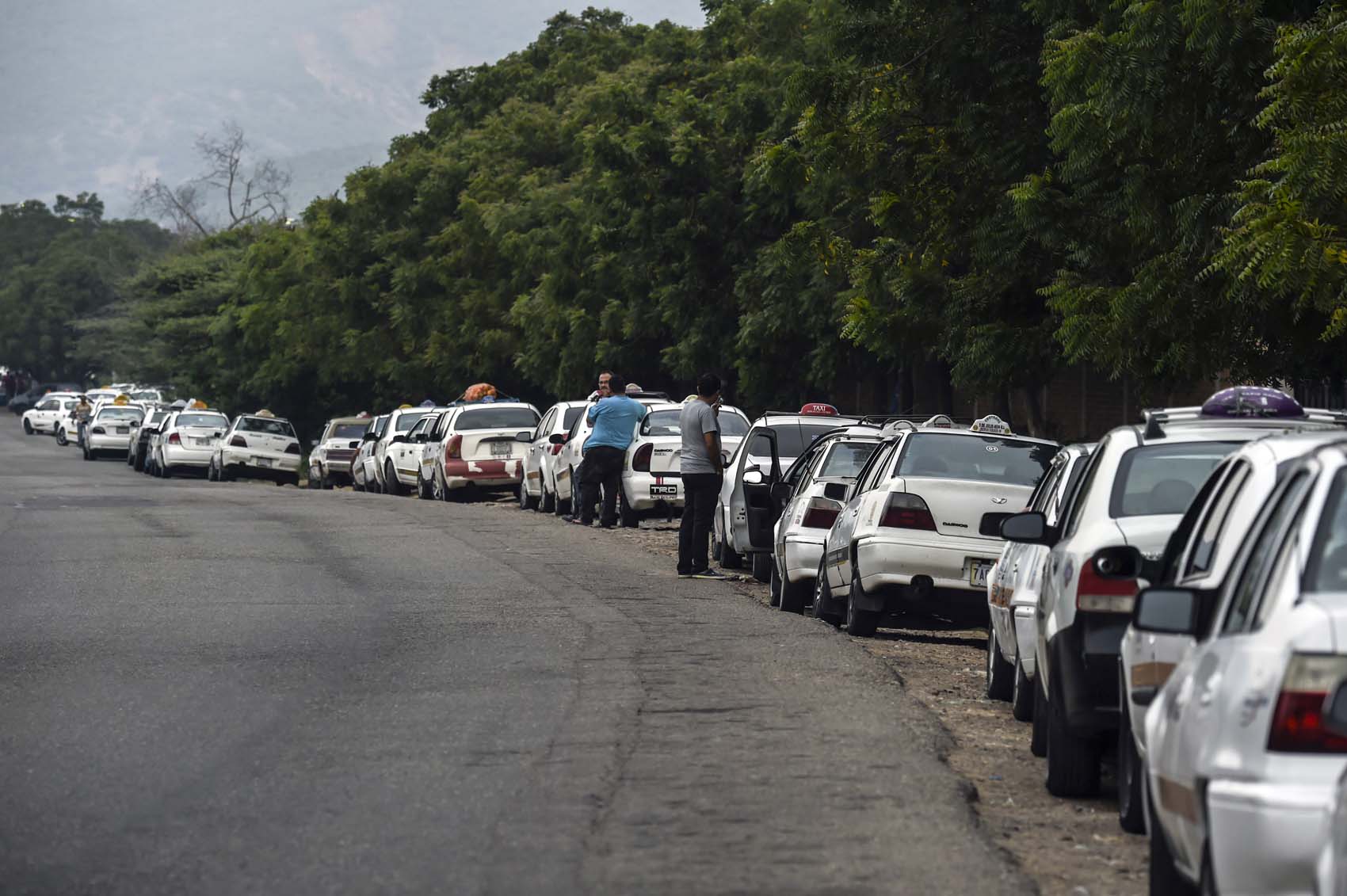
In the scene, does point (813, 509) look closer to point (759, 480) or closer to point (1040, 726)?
point (759, 480)

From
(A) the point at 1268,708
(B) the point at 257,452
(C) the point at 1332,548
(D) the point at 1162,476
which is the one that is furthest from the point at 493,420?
(A) the point at 1268,708

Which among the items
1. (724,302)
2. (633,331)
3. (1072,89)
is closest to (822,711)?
(1072,89)

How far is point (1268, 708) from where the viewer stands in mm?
4641

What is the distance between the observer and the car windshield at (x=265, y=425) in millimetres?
46469

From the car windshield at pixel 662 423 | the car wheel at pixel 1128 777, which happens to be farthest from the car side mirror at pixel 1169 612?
the car windshield at pixel 662 423

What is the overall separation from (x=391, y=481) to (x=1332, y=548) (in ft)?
115

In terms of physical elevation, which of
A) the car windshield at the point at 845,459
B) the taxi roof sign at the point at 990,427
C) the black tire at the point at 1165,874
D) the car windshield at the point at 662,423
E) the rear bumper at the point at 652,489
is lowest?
the black tire at the point at 1165,874

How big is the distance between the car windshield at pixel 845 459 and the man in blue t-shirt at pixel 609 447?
27.1ft

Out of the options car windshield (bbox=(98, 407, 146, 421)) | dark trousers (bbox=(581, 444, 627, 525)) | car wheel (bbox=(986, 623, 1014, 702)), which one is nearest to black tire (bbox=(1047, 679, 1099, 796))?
car wheel (bbox=(986, 623, 1014, 702))

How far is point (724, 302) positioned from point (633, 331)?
10.3 ft

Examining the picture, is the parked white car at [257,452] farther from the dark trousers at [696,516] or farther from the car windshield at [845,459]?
the car windshield at [845,459]

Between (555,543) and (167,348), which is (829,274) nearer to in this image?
(555,543)

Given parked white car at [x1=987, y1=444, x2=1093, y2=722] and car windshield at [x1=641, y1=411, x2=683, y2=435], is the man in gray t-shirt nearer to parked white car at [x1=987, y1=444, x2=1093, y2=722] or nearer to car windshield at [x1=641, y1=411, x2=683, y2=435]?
parked white car at [x1=987, y1=444, x2=1093, y2=722]

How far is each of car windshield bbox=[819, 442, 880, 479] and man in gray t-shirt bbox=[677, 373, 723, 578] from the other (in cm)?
184
